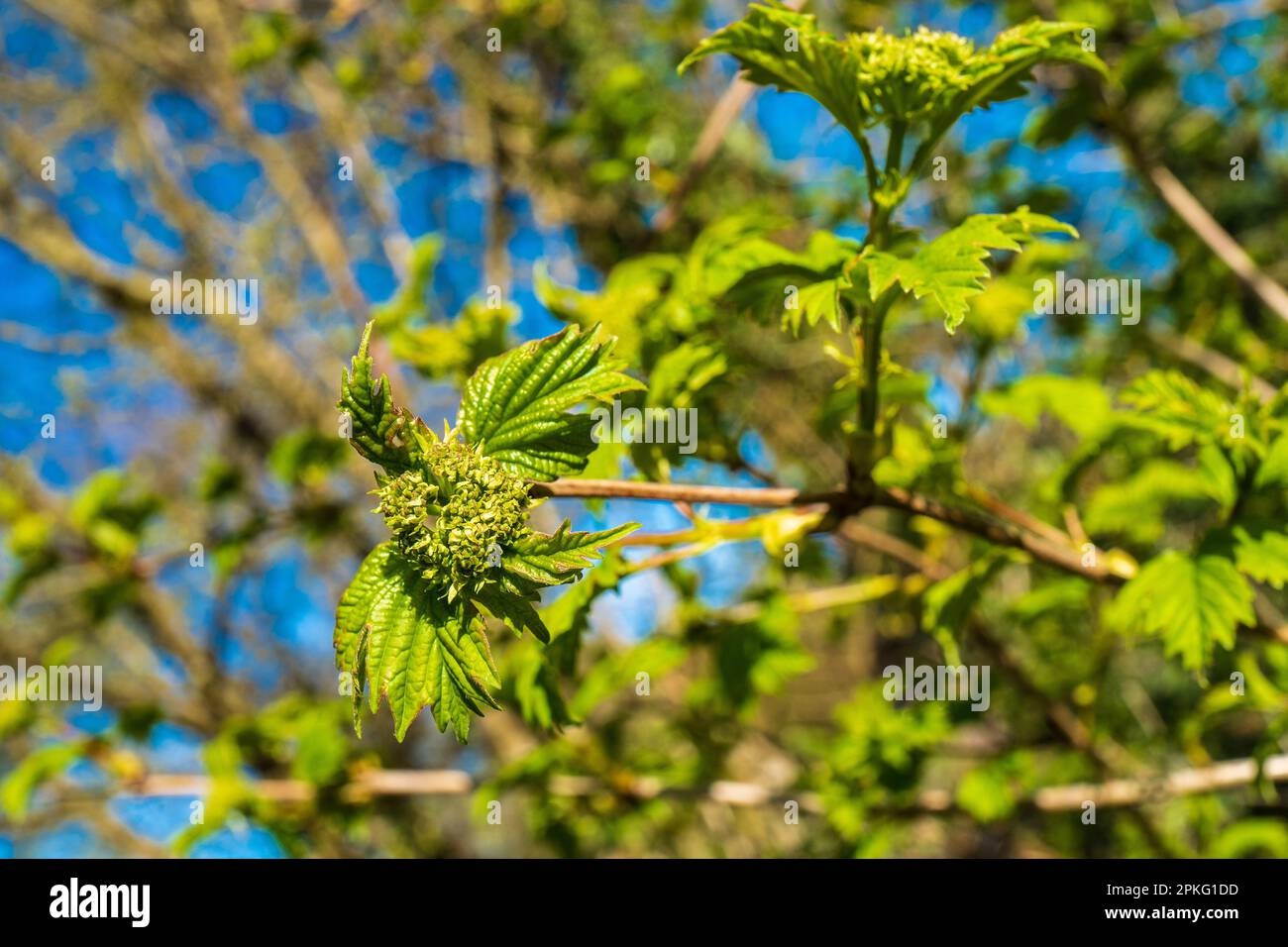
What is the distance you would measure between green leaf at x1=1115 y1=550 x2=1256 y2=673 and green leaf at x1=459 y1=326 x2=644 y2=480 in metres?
0.91

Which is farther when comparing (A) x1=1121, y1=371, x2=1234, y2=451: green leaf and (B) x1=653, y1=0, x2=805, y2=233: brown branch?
(B) x1=653, y1=0, x2=805, y2=233: brown branch

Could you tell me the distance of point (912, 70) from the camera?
3.72 feet

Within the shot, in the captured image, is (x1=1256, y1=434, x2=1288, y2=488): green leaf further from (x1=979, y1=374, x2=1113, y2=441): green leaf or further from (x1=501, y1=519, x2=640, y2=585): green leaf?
(x1=501, y1=519, x2=640, y2=585): green leaf

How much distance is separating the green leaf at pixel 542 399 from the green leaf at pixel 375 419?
0.09m

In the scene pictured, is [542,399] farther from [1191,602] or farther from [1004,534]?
[1191,602]

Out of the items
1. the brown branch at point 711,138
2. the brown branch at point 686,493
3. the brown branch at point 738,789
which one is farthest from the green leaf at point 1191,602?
the brown branch at point 711,138

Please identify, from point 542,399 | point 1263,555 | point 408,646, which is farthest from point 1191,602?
point 408,646

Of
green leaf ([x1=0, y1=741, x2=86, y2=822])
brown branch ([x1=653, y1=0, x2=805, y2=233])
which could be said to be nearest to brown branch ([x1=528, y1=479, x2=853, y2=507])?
brown branch ([x1=653, y1=0, x2=805, y2=233])

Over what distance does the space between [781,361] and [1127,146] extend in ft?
12.4

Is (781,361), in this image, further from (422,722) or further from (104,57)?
(104,57)

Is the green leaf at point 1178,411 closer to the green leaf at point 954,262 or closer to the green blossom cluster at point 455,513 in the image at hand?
the green leaf at point 954,262

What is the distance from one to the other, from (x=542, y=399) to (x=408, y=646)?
1.09 ft

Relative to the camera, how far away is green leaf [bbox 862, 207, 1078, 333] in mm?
1048
